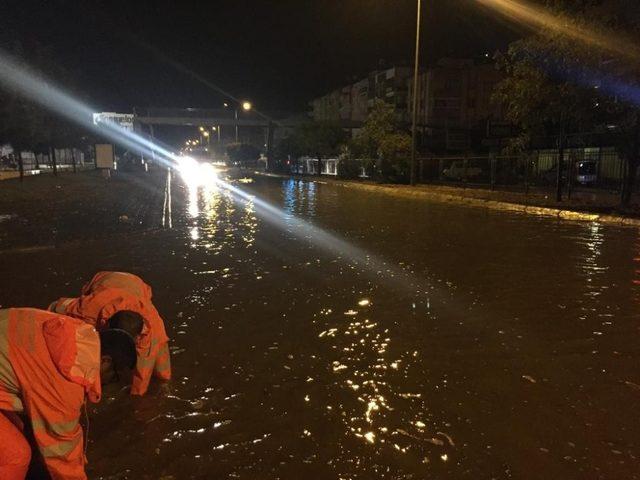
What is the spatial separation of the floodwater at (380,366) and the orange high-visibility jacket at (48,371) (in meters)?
0.72

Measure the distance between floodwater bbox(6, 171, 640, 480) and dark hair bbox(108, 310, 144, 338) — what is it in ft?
2.34

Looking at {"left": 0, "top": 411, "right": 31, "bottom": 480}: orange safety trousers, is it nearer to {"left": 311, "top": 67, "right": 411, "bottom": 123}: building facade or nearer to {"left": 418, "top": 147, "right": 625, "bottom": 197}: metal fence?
{"left": 418, "top": 147, "right": 625, "bottom": 197}: metal fence

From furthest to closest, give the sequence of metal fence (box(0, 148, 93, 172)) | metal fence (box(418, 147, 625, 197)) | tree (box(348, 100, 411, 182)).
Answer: metal fence (box(0, 148, 93, 172)) → tree (box(348, 100, 411, 182)) → metal fence (box(418, 147, 625, 197))

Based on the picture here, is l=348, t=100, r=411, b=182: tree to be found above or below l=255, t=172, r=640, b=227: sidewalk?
above

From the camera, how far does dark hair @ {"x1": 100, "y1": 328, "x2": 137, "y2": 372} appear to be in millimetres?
2826

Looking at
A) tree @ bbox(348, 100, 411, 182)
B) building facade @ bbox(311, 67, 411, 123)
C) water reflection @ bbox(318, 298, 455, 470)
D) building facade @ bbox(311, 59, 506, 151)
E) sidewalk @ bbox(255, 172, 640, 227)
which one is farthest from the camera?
building facade @ bbox(311, 67, 411, 123)

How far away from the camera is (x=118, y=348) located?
2842 mm

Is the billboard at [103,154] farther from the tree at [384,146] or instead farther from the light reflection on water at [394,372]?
the light reflection on water at [394,372]

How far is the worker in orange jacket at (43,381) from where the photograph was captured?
7.95ft

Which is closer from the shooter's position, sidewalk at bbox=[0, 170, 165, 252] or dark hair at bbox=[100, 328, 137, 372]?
dark hair at bbox=[100, 328, 137, 372]

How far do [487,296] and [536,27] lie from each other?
11656mm

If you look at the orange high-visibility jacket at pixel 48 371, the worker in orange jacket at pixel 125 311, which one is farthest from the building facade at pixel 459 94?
the orange high-visibility jacket at pixel 48 371

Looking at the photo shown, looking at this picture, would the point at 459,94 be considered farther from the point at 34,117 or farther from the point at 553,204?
the point at 553,204

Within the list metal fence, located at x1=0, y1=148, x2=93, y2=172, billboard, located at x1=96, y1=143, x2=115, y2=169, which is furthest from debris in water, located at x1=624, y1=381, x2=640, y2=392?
billboard, located at x1=96, y1=143, x2=115, y2=169
